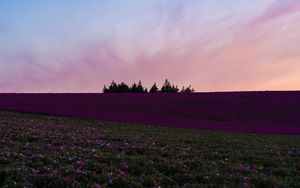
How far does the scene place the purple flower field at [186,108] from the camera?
33281 millimetres

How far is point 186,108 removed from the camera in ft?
131

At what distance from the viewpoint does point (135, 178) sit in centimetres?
1199

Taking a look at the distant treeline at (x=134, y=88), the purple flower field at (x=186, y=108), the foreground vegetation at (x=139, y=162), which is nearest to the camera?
the foreground vegetation at (x=139, y=162)

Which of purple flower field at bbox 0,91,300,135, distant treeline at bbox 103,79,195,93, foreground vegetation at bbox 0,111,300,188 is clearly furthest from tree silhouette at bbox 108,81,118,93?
foreground vegetation at bbox 0,111,300,188

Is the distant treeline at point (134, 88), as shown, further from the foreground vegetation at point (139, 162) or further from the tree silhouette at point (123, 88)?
the foreground vegetation at point (139, 162)

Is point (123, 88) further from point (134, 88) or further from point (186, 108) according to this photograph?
point (186, 108)

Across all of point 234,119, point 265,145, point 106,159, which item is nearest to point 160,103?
point 234,119

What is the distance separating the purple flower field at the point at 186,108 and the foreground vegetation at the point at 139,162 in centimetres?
1127

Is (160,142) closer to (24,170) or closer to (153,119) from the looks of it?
(24,170)

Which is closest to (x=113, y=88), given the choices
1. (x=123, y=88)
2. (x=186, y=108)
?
(x=123, y=88)

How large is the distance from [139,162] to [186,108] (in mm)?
26082

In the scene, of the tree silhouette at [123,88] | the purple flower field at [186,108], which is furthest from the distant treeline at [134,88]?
the purple flower field at [186,108]

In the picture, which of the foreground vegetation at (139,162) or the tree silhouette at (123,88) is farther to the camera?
the tree silhouette at (123,88)

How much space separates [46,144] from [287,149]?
10200 mm
